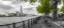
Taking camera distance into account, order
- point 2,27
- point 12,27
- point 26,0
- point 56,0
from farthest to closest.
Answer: point 26,0 < point 56,0 < point 12,27 < point 2,27

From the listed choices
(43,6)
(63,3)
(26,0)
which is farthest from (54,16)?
(26,0)

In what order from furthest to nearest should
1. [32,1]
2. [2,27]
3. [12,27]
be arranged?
[32,1]
[12,27]
[2,27]

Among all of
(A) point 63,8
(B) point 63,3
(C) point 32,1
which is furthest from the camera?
(B) point 63,3

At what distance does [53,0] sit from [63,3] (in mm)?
112503

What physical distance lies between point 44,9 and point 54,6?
46.9m

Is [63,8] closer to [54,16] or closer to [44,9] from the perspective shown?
[44,9]

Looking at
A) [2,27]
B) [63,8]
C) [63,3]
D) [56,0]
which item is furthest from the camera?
[63,3]

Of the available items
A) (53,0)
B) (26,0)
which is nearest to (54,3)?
(53,0)

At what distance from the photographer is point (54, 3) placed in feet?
115

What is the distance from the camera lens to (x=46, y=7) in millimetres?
81375

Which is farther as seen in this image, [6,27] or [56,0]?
[56,0]

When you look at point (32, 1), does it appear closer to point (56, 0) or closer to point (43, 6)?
point (56, 0)

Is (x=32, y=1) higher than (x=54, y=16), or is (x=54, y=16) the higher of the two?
(x=32, y=1)

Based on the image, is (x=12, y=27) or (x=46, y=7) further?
(x=46, y=7)
